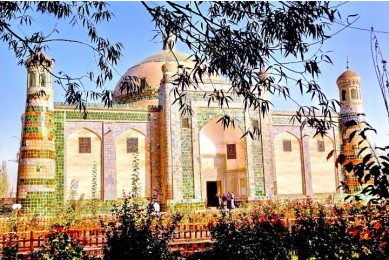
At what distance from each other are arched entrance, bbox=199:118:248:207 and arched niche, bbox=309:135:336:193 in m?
3.92

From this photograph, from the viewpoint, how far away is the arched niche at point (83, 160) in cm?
1728

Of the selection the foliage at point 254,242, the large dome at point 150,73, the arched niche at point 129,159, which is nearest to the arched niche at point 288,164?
the large dome at point 150,73

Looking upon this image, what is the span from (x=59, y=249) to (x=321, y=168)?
18226mm

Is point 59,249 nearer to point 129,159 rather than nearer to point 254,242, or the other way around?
point 254,242

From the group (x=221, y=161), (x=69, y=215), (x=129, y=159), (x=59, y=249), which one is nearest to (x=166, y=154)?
(x=129, y=159)

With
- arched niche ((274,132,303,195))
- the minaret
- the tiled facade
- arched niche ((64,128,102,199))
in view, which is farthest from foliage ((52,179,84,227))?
Result: arched niche ((274,132,303,195))

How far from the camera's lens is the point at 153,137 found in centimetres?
1917

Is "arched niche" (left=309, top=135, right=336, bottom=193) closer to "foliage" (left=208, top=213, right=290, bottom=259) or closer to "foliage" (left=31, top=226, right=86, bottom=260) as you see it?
"foliage" (left=208, top=213, right=290, bottom=259)

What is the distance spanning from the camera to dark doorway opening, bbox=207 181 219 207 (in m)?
20.9

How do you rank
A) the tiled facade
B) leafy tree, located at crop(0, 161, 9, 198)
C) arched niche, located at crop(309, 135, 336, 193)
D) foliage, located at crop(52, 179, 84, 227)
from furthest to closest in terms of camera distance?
leafy tree, located at crop(0, 161, 9, 198) → arched niche, located at crop(309, 135, 336, 193) → the tiled facade → foliage, located at crop(52, 179, 84, 227)

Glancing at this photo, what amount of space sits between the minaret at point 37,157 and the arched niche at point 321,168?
1276cm

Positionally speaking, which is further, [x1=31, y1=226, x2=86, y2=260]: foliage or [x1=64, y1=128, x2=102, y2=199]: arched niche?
[x1=64, y1=128, x2=102, y2=199]: arched niche

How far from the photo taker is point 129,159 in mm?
18547

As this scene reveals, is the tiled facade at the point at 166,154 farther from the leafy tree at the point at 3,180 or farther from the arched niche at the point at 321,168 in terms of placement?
the leafy tree at the point at 3,180
